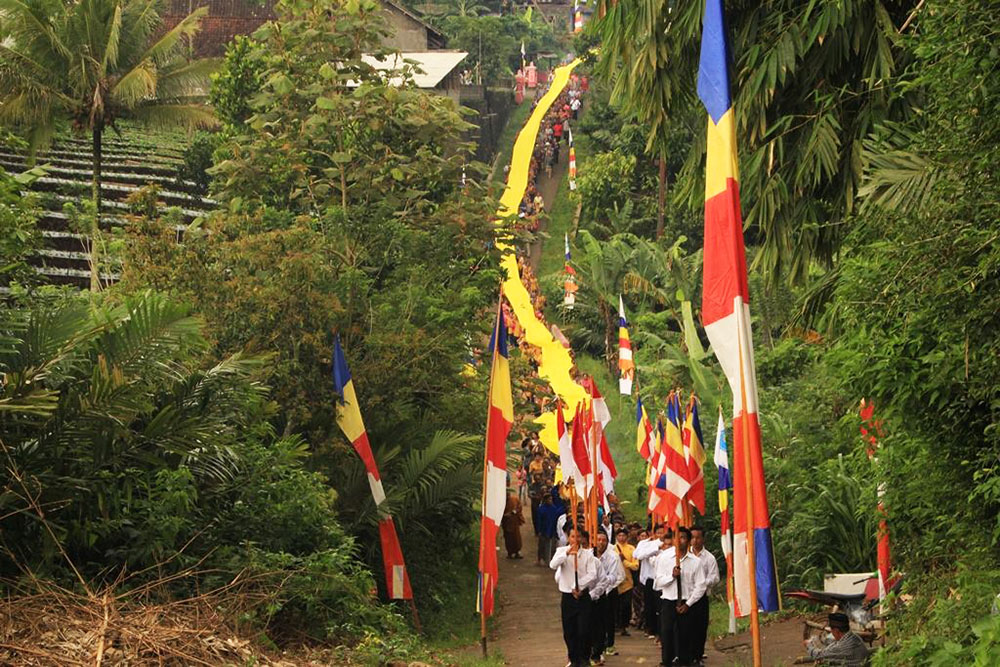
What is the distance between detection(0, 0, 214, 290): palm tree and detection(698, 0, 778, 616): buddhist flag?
17.7 metres

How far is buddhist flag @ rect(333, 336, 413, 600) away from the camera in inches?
711

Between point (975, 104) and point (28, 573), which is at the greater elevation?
point (975, 104)

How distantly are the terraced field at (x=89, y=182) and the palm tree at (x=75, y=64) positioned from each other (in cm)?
398

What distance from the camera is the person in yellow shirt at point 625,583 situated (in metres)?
19.5

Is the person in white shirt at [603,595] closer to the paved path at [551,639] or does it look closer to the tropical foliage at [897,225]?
the paved path at [551,639]

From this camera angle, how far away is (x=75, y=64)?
26.4m

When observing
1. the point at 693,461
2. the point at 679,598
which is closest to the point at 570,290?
the point at 693,461

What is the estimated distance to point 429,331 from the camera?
20.6 metres

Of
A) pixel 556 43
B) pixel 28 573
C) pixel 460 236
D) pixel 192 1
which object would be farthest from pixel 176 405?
pixel 556 43

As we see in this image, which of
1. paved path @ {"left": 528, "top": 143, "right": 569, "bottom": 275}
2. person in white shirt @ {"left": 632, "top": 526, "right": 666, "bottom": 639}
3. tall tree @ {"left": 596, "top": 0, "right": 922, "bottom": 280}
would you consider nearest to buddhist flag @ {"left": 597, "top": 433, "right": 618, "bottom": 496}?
person in white shirt @ {"left": 632, "top": 526, "right": 666, "bottom": 639}

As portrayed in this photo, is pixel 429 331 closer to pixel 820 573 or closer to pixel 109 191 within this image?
pixel 820 573

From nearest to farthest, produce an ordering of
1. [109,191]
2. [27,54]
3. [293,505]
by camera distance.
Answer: [293,505]
[27,54]
[109,191]

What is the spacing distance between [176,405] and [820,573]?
853 cm

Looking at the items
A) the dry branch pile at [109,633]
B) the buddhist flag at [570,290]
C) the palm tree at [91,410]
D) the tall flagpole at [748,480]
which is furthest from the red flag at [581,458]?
the buddhist flag at [570,290]
